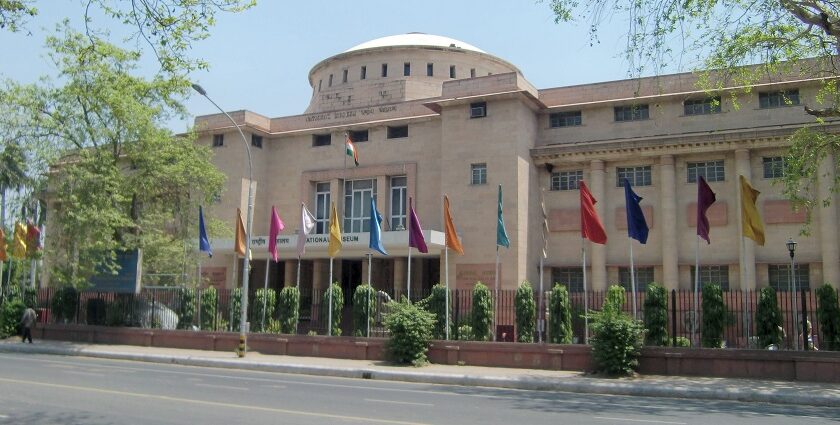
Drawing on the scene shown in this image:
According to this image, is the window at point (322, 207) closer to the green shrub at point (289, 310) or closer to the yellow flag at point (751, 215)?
the green shrub at point (289, 310)

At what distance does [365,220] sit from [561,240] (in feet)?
34.2

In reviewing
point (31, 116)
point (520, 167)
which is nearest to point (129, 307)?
point (31, 116)

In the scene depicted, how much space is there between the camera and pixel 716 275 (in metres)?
31.4

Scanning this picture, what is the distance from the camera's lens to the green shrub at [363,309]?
2478 cm

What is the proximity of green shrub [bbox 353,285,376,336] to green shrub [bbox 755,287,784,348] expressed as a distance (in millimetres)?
12182

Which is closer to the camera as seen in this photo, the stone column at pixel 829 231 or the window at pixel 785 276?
the stone column at pixel 829 231

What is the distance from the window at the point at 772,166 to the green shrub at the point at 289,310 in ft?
67.7

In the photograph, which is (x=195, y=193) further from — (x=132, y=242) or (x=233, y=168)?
(x=233, y=168)

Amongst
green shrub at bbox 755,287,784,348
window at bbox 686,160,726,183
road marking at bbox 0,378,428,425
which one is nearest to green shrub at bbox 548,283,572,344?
green shrub at bbox 755,287,784,348

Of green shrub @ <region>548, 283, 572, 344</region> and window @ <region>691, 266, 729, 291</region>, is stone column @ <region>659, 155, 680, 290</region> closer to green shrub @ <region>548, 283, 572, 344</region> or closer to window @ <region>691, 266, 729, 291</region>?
window @ <region>691, 266, 729, 291</region>

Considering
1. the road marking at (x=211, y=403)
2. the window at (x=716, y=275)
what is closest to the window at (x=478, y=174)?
the window at (x=716, y=275)

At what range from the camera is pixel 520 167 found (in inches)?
1308

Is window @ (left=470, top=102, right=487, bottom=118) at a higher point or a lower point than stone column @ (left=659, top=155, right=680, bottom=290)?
higher

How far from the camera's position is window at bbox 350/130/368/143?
38.5m
